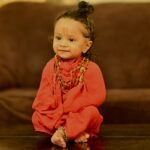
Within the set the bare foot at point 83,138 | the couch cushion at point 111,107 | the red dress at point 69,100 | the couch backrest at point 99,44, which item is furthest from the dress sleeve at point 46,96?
the couch backrest at point 99,44

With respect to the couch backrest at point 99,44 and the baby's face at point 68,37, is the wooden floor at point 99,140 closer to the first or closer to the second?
the baby's face at point 68,37

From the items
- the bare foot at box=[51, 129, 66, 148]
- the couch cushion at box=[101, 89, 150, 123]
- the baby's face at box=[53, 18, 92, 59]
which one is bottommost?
the couch cushion at box=[101, 89, 150, 123]

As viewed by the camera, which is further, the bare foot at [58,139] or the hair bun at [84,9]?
the hair bun at [84,9]

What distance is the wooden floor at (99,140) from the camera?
4.06ft

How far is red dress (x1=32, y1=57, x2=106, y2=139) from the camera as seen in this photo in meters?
1.32

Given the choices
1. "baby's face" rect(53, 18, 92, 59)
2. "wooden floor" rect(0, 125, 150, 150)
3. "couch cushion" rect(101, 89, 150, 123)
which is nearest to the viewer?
"wooden floor" rect(0, 125, 150, 150)

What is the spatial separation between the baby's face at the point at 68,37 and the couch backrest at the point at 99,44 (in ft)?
2.08

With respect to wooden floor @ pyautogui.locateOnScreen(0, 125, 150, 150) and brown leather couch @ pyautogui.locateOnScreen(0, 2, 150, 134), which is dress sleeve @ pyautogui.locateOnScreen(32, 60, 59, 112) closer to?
wooden floor @ pyautogui.locateOnScreen(0, 125, 150, 150)

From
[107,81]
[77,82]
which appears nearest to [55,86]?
[77,82]

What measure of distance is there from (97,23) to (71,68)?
2.48 ft

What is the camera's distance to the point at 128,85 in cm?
200

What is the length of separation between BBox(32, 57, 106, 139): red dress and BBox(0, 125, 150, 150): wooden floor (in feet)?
0.15

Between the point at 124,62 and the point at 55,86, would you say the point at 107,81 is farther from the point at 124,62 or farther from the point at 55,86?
the point at 55,86

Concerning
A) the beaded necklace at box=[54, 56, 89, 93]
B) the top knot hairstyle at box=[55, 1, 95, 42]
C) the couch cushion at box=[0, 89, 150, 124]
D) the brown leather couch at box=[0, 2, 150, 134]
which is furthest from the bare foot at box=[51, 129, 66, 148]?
the brown leather couch at box=[0, 2, 150, 134]
